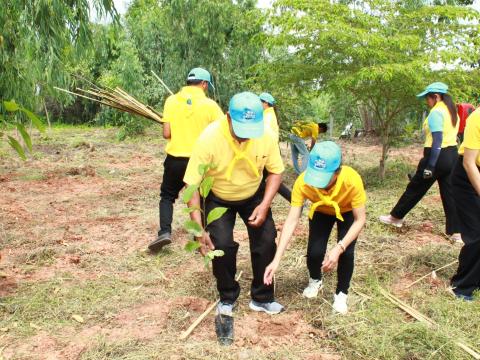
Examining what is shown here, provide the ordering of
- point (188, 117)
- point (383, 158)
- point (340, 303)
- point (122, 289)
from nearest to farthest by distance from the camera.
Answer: point (340, 303) → point (122, 289) → point (188, 117) → point (383, 158)

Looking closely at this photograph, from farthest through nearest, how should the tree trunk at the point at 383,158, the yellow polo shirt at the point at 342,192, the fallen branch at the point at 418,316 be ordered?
1. the tree trunk at the point at 383,158
2. the yellow polo shirt at the point at 342,192
3. the fallen branch at the point at 418,316

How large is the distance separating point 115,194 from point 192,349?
15.4ft

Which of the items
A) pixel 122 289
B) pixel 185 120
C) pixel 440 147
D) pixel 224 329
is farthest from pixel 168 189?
pixel 440 147

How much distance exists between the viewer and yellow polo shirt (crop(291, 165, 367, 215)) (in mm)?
3084

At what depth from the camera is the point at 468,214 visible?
3.59 meters

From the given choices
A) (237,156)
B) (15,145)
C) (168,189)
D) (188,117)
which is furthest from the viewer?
(168,189)

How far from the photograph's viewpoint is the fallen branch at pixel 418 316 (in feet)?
9.27

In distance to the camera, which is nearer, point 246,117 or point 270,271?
point 246,117

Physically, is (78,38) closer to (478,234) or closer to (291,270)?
(291,270)

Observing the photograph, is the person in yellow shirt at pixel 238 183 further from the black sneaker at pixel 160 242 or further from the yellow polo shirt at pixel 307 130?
the yellow polo shirt at pixel 307 130

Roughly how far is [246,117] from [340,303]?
148cm

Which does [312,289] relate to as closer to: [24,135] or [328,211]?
[328,211]

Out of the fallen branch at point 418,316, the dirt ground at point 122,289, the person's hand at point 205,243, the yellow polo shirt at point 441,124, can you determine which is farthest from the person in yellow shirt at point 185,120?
the yellow polo shirt at point 441,124

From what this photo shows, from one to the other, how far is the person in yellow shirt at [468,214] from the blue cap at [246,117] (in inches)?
63.0
